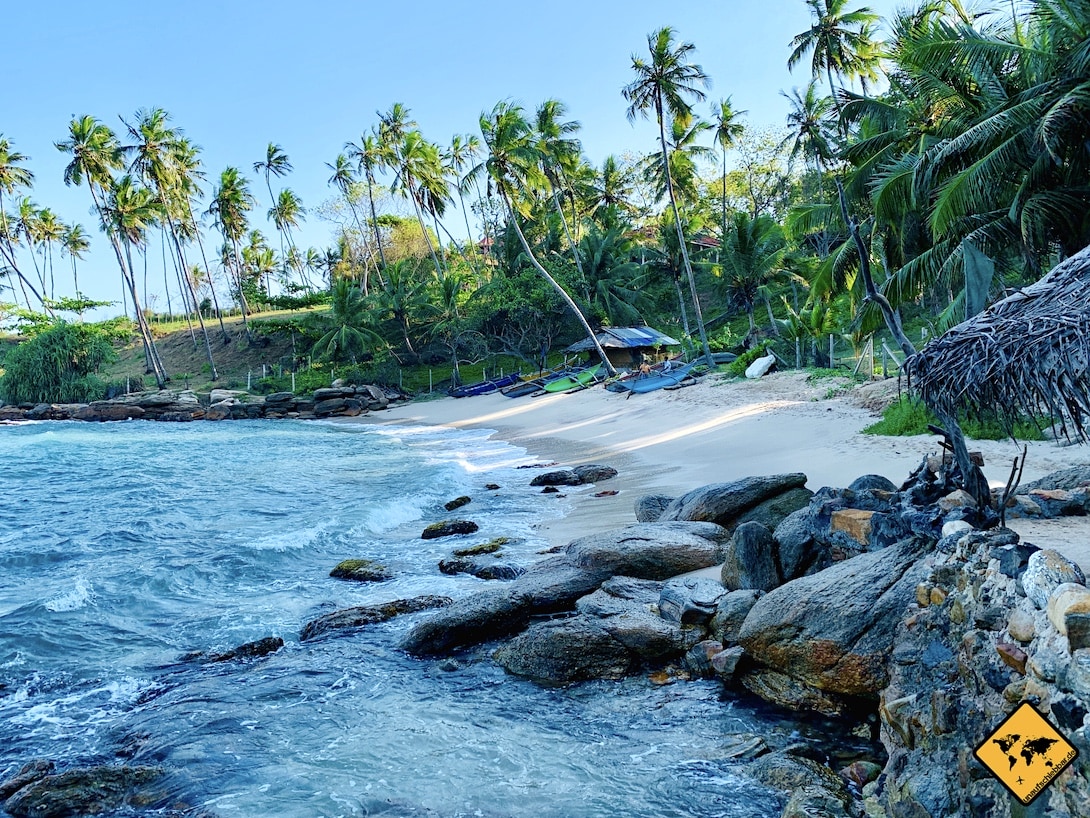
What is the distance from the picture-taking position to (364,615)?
25.8ft

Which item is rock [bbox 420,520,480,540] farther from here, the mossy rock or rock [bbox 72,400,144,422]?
Result: rock [bbox 72,400,144,422]

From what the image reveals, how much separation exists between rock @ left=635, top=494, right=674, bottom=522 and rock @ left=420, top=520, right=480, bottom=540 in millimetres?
2693

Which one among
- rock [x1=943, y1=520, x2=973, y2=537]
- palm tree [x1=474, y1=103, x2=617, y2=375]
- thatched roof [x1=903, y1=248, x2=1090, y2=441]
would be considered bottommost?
rock [x1=943, y1=520, x2=973, y2=537]

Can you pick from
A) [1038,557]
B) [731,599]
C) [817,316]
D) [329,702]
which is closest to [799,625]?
[731,599]

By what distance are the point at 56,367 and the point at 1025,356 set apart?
50712mm

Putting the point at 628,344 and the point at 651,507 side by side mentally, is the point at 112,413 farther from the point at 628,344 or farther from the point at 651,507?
the point at 651,507

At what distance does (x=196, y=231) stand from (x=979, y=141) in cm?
5231

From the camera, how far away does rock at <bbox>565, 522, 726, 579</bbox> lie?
780cm

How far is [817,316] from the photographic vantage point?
21.0 m

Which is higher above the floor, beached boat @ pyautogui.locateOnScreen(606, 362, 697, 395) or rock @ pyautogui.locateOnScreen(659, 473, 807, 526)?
beached boat @ pyautogui.locateOnScreen(606, 362, 697, 395)

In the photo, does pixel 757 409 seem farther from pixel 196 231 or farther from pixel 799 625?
pixel 196 231

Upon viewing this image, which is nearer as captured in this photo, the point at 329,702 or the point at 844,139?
the point at 329,702

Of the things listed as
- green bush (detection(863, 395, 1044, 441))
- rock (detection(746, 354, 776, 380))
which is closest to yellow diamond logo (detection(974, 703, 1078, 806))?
green bush (detection(863, 395, 1044, 441))

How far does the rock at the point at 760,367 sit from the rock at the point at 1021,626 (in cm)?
2046
